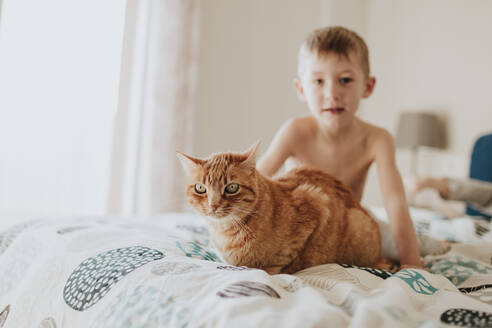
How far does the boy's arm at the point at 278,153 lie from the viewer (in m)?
1.27

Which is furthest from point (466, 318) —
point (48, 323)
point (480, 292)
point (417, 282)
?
point (48, 323)

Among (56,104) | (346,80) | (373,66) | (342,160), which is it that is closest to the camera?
(346,80)

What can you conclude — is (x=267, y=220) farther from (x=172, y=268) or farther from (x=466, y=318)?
(x=466, y=318)

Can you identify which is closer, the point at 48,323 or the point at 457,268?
the point at 48,323

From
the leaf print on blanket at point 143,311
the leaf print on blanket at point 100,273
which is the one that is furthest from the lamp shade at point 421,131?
the leaf print on blanket at point 143,311

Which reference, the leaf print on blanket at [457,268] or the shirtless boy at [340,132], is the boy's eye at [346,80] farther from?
the leaf print on blanket at [457,268]

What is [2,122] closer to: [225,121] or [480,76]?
[225,121]

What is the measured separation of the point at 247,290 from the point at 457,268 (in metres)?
0.65

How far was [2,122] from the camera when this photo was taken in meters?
2.04

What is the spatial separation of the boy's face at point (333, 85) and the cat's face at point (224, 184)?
1.74 feet

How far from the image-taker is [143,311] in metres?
0.52

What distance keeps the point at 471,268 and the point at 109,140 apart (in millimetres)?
2211

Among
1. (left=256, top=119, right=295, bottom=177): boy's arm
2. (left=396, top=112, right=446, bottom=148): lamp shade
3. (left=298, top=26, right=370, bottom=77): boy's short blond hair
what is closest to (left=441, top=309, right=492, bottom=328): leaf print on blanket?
(left=256, top=119, right=295, bottom=177): boy's arm

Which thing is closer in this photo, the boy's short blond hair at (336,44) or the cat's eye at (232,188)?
the cat's eye at (232,188)
